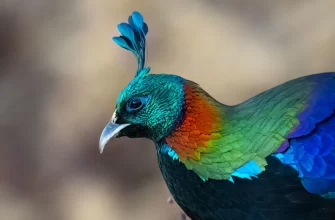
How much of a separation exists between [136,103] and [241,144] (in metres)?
0.18

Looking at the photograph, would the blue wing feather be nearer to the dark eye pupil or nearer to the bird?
the bird

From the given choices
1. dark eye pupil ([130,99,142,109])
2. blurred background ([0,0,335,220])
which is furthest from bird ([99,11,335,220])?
blurred background ([0,0,335,220])

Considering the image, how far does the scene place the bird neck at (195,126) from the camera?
2.38 feet

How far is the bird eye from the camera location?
74 centimetres

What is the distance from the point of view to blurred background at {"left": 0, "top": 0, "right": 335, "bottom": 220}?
5.00 ft

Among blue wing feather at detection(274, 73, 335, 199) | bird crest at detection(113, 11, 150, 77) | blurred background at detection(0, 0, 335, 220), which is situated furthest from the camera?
blurred background at detection(0, 0, 335, 220)

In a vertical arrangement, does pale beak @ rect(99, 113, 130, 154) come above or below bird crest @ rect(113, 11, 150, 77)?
below

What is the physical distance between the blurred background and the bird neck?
31.1 inches

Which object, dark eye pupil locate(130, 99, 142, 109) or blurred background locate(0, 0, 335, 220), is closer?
dark eye pupil locate(130, 99, 142, 109)

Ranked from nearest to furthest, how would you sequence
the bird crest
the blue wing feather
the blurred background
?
1. the blue wing feather
2. the bird crest
3. the blurred background

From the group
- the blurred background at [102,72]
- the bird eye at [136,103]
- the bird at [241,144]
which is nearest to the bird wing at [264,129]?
the bird at [241,144]

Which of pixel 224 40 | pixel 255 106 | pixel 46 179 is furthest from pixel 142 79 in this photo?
pixel 46 179

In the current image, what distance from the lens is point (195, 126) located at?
73 centimetres

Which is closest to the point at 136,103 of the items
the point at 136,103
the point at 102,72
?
the point at 136,103
